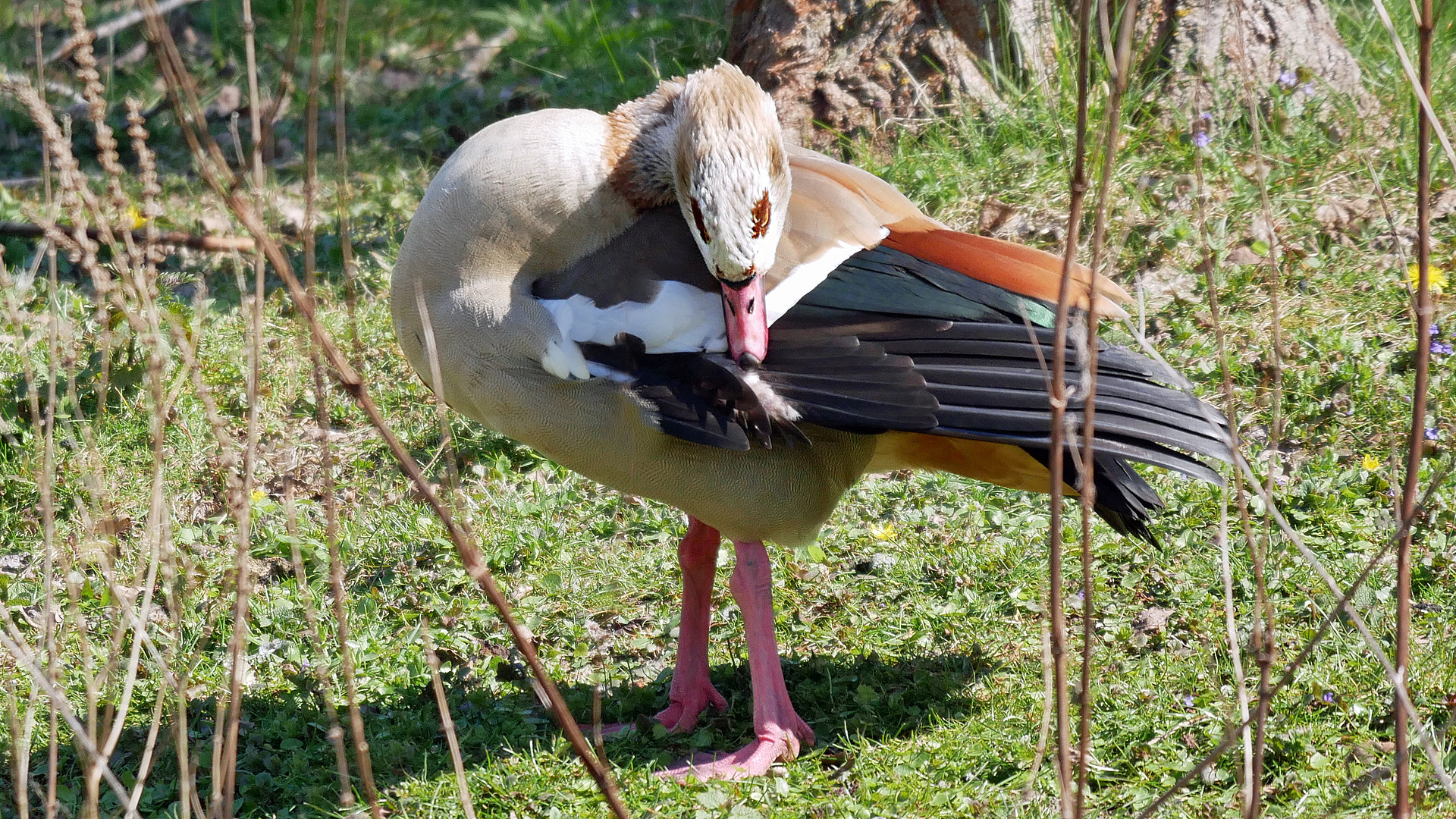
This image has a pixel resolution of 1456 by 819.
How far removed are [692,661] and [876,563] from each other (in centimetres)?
73

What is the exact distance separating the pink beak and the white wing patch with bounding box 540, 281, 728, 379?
5 centimetres

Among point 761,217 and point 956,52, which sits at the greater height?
point 956,52

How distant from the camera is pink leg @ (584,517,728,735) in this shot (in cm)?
298

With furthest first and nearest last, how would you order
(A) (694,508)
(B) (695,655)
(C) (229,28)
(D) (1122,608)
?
(C) (229,28) → (D) (1122,608) → (B) (695,655) → (A) (694,508)

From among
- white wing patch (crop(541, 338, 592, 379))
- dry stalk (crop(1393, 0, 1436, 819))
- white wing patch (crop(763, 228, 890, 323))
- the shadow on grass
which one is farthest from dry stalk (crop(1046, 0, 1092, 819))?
the shadow on grass

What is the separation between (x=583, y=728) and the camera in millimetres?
2881

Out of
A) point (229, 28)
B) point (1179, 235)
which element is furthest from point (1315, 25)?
point (229, 28)

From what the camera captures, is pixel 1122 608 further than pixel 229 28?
No

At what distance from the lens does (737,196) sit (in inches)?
100

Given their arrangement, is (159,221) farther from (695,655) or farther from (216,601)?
(695,655)

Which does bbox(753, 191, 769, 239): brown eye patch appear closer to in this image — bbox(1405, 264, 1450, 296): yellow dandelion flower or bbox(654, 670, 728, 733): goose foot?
bbox(654, 670, 728, 733): goose foot

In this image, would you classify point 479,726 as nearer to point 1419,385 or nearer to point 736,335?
point 736,335

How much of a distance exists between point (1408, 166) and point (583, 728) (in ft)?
10.8

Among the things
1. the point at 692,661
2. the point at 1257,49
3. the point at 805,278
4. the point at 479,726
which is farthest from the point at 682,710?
the point at 1257,49
